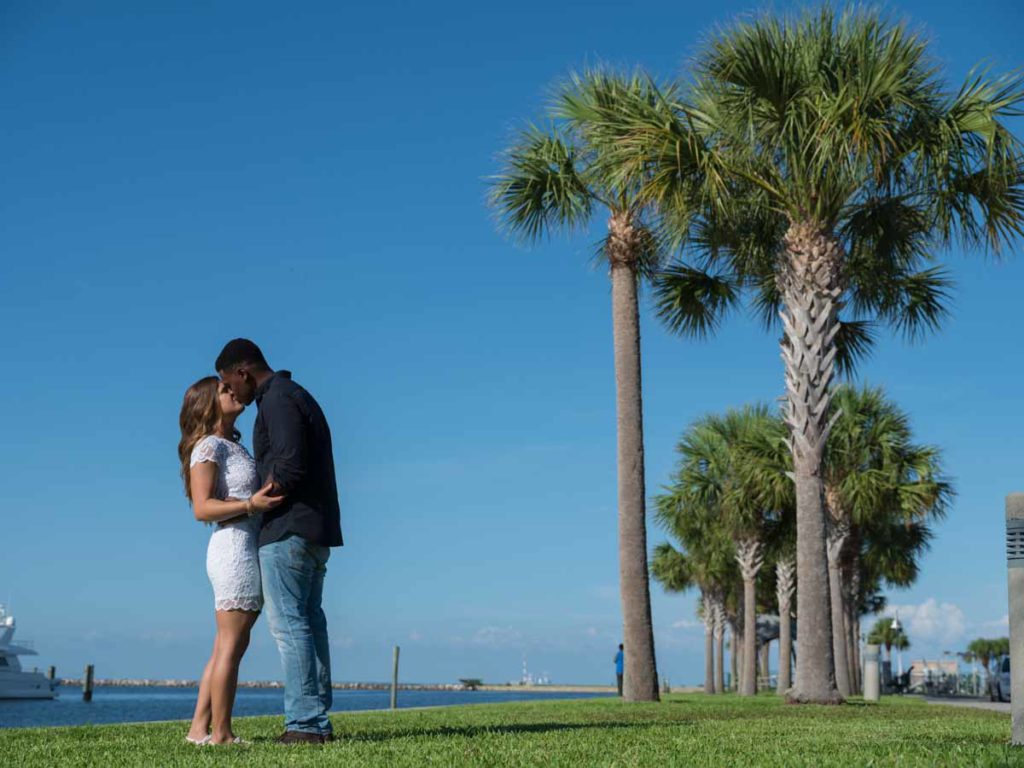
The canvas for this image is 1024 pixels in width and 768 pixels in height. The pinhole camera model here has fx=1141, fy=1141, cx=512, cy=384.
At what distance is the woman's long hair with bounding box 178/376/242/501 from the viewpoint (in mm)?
6109

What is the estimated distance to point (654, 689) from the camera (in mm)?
17453

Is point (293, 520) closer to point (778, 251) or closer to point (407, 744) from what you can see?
point (407, 744)

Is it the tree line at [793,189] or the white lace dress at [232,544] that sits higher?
the tree line at [793,189]

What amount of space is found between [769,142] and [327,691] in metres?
12.2

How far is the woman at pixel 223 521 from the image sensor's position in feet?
19.5

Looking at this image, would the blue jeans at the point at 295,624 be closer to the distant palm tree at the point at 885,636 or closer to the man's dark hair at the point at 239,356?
the man's dark hair at the point at 239,356

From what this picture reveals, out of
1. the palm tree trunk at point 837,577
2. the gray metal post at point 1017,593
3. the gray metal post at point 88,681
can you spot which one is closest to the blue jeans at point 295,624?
the gray metal post at point 1017,593

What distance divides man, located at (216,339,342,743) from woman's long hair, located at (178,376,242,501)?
126 millimetres

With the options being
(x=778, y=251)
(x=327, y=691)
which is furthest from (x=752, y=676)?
(x=327, y=691)

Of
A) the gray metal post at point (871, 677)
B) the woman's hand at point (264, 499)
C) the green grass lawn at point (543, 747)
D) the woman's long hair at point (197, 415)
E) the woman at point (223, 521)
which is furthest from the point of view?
the gray metal post at point (871, 677)

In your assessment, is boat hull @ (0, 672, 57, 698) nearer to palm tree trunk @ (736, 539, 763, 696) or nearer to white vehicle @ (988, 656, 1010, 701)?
palm tree trunk @ (736, 539, 763, 696)

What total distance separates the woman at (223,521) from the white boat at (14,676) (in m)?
84.9

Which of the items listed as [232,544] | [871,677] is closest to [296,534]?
[232,544]

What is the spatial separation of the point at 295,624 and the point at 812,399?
11.7 metres
